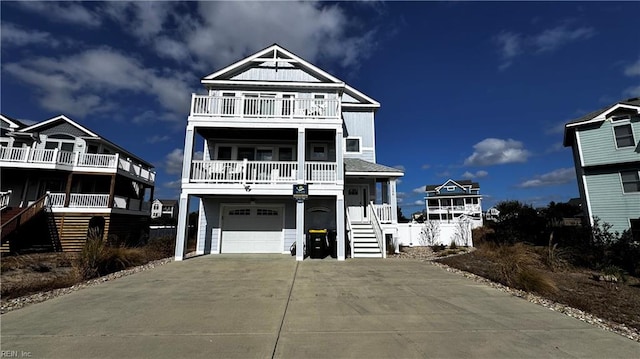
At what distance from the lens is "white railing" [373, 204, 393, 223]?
14.1 meters

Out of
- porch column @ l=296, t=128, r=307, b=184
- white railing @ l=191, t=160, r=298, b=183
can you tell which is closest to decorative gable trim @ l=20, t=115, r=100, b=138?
white railing @ l=191, t=160, r=298, b=183

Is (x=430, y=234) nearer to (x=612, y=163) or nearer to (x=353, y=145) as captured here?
(x=353, y=145)

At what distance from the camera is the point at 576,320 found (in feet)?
15.2

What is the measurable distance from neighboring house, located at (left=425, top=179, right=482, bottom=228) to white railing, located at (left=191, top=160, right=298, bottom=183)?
137 ft

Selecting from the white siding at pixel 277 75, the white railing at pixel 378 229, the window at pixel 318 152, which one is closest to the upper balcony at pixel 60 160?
the white siding at pixel 277 75

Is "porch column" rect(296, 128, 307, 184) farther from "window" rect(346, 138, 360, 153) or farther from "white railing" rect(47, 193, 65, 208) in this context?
"white railing" rect(47, 193, 65, 208)

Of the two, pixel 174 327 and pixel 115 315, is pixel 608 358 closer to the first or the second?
pixel 174 327

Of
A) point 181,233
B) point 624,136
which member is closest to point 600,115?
point 624,136

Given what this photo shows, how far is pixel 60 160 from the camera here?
17.1 meters

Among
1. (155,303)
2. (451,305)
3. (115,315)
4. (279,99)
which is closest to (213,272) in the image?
(155,303)

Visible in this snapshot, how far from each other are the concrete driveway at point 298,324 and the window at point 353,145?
10443 mm

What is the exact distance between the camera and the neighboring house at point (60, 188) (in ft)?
53.2

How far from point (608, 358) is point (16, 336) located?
7640 millimetres

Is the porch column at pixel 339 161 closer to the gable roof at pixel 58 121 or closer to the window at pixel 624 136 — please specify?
the window at pixel 624 136
